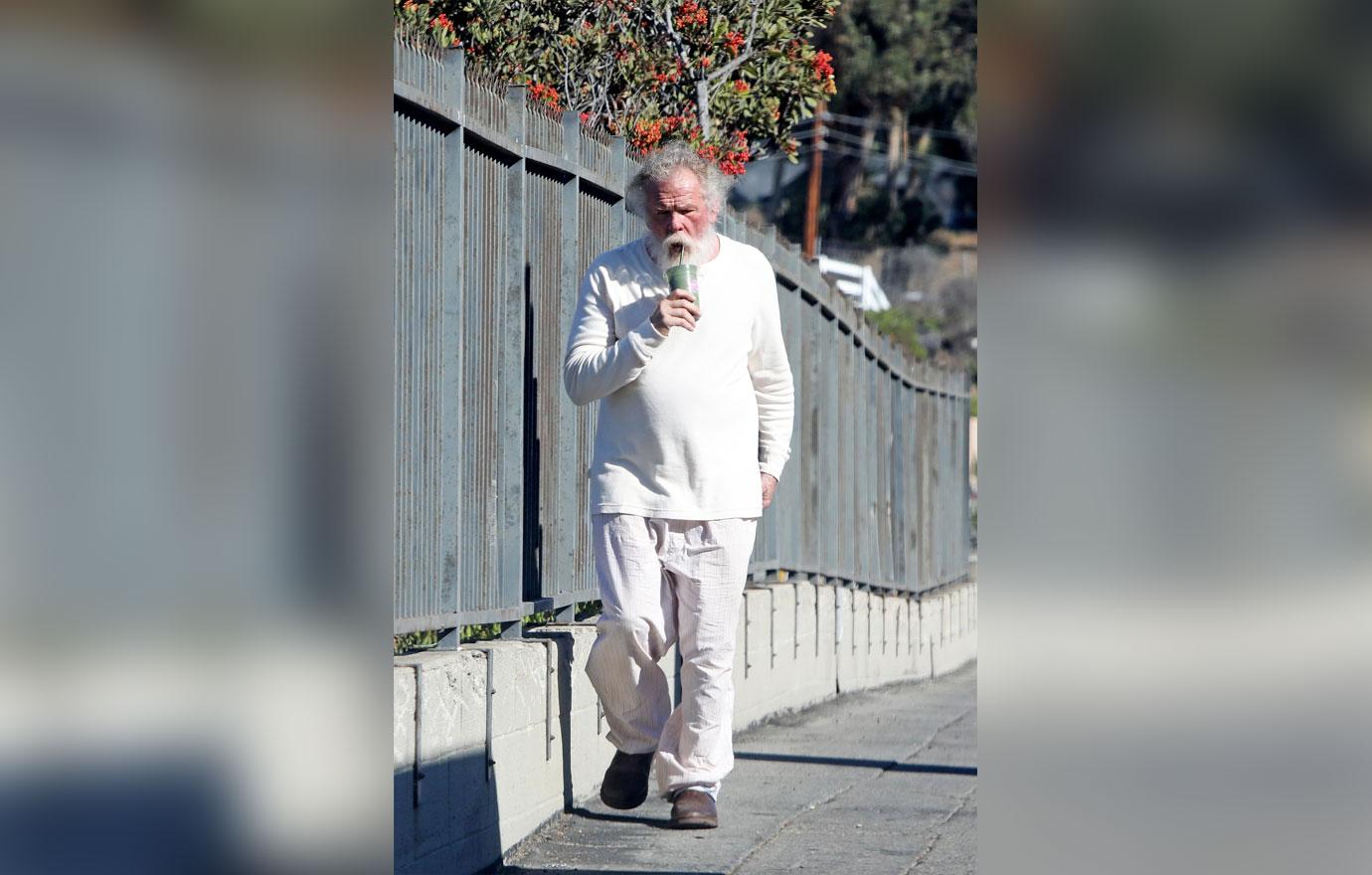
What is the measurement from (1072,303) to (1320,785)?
529 millimetres

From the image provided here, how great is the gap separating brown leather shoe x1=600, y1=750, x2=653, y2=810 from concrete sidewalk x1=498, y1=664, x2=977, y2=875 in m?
0.08

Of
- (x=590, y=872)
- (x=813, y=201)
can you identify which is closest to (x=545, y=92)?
(x=590, y=872)

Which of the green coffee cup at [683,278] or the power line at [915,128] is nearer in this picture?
the green coffee cup at [683,278]

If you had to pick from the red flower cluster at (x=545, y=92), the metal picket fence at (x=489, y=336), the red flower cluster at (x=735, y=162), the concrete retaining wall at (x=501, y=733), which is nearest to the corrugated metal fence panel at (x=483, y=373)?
the metal picket fence at (x=489, y=336)

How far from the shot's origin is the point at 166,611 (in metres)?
1.79

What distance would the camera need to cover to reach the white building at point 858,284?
129 feet

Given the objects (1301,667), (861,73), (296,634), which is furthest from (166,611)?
(861,73)

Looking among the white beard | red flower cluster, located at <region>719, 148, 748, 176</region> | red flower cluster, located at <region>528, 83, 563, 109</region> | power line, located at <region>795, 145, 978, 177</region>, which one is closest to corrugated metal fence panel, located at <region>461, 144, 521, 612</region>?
the white beard

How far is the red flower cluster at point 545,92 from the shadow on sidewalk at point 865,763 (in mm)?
3273

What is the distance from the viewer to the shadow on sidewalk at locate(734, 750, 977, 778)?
7965mm

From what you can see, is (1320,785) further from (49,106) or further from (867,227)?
(867,227)

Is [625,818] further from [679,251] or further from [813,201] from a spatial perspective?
[813,201]

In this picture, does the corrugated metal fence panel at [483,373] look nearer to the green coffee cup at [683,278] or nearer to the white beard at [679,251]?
the white beard at [679,251]

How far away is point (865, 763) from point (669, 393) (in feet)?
9.20
